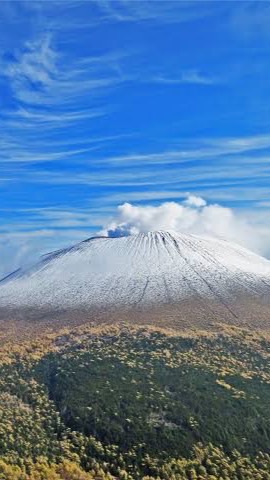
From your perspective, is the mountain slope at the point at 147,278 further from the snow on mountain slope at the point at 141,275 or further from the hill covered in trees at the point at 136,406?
the hill covered in trees at the point at 136,406

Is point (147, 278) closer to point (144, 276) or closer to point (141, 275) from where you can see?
point (144, 276)

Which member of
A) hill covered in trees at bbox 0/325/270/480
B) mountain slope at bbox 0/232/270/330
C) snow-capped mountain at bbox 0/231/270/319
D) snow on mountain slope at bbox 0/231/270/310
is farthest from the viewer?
snow on mountain slope at bbox 0/231/270/310

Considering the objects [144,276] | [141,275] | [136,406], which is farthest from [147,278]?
[136,406]

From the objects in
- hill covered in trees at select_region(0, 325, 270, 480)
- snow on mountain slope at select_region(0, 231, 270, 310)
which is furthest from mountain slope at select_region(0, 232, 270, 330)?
hill covered in trees at select_region(0, 325, 270, 480)

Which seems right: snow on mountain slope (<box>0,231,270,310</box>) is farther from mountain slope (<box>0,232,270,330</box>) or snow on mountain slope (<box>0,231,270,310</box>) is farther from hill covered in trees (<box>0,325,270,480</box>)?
hill covered in trees (<box>0,325,270,480</box>)

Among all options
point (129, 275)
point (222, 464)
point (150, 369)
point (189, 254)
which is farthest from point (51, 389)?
point (189, 254)

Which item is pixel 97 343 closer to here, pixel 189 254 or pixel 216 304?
pixel 216 304

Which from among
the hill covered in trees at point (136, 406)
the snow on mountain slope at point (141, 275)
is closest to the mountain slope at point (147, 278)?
the snow on mountain slope at point (141, 275)
